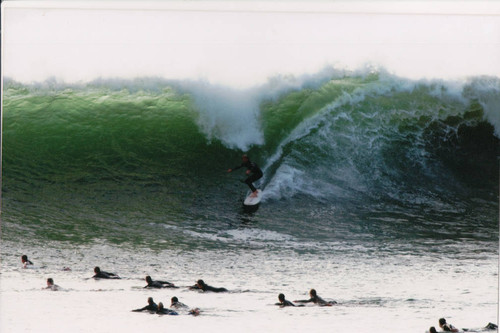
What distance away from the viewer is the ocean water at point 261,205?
3.41m

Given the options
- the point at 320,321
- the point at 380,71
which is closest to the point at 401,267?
the point at 320,321

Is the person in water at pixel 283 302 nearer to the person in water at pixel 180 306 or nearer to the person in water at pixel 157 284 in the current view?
the person in water at pixel 180 306

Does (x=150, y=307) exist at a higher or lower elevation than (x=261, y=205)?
lower

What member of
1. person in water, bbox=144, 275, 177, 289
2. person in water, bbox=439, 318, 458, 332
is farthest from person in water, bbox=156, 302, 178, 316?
person in water, bbox=439, 318, 458, 332

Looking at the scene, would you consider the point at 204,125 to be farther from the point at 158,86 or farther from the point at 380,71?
the point at 380,71

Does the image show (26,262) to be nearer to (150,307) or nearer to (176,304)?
(150,307)

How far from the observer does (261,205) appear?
3619 millimetres

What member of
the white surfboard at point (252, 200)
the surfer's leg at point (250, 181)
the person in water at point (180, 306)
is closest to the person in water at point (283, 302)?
the person in water at point (180, 306)

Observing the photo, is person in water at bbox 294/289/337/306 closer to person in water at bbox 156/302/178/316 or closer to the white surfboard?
the white surfboard

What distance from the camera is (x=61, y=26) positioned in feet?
11.3

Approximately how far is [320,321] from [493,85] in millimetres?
1873

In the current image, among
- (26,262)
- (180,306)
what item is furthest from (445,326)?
(26,262)

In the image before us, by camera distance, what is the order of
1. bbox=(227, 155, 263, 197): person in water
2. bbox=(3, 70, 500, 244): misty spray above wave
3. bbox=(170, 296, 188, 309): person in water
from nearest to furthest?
1. bbox=(170, 296, 188, 309): person in water
2. bbox=(3, 70, 500, 244): misty spray above wave
3. bbox=(227, 155, 263, 197): person in water

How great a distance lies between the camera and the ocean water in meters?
3.41
